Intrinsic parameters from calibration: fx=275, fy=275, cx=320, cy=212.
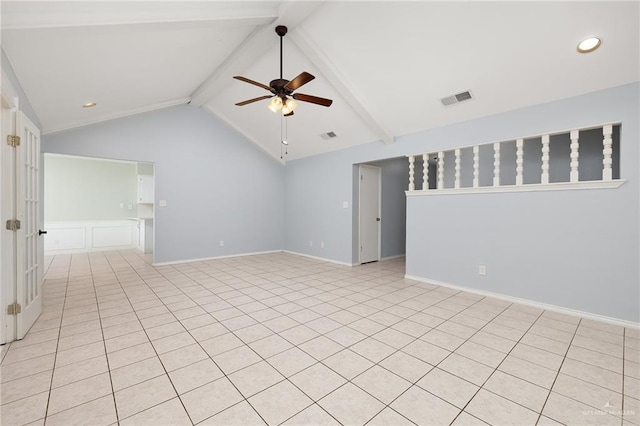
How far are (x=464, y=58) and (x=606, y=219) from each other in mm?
2337

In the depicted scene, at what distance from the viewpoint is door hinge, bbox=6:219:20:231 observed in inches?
94.3

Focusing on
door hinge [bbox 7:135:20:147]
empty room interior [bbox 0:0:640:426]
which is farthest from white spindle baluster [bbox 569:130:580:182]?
door hinge [bbox 7:135:20:147]

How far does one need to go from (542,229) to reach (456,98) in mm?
1977

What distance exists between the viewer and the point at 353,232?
19.0 feet

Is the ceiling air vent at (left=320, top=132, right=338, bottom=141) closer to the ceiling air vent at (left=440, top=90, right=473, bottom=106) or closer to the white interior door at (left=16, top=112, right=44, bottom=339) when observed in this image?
the ceiling air vent at (left=440, top=90, right=473, bottom=106)

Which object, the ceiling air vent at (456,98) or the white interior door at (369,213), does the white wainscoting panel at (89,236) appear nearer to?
the white interior door at (369,213)

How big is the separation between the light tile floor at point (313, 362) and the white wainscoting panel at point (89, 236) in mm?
3804

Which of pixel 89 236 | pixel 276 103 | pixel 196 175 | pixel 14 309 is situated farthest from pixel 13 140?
pixel 89 236

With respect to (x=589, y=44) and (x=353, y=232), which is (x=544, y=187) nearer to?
(x=589, y=44)

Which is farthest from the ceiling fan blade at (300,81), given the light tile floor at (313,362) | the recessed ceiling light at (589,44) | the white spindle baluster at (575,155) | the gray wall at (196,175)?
the gray wall at (196,175)

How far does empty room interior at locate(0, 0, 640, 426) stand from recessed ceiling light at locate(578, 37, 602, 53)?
13 mm

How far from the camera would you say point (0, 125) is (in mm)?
2295

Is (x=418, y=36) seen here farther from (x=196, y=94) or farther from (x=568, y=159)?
(x=196, y=94)

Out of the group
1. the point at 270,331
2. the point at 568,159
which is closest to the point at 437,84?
the point at 568,159
